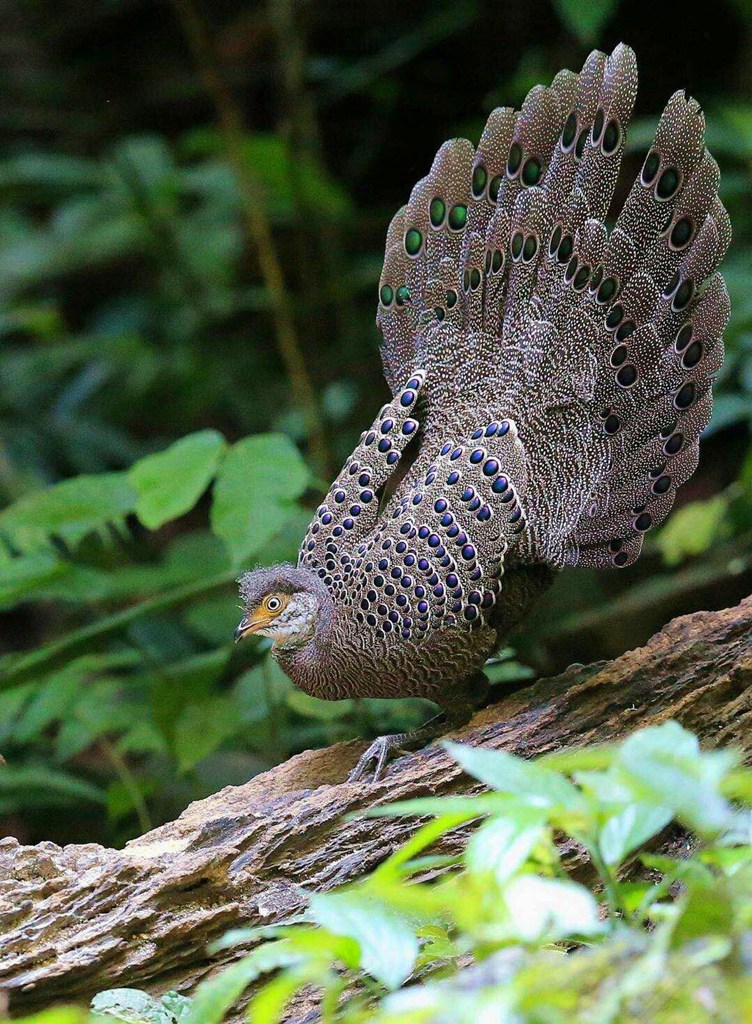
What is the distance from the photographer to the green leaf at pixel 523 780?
1602 mm

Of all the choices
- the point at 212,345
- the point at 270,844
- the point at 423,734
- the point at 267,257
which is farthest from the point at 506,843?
the point at 212,345

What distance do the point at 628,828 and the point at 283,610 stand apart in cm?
162

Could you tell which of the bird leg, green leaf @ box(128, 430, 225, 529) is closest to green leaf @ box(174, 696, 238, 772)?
green leaf @ box(128, 430, 225, 529)

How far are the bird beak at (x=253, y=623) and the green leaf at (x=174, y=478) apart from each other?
62cm

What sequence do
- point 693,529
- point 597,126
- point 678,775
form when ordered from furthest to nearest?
point 693,529 < point 597,126 < point 678,775

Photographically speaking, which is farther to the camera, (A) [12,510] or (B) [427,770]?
(A) [12,510]

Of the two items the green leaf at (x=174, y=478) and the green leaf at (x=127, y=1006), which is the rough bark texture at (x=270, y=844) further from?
the green leaf at (x=174, y=478)

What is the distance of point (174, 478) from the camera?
154 inches

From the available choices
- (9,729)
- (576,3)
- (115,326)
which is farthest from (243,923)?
(115,326)

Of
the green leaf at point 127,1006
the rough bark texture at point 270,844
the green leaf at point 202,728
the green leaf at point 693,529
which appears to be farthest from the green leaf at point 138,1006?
the green leaf at point 693,529

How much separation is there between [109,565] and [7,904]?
8.44 ft

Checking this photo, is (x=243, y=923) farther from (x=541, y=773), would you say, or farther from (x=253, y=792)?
(x=541, y=773)

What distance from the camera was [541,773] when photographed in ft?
5.41

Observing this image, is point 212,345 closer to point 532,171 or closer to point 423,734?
point 532,171
